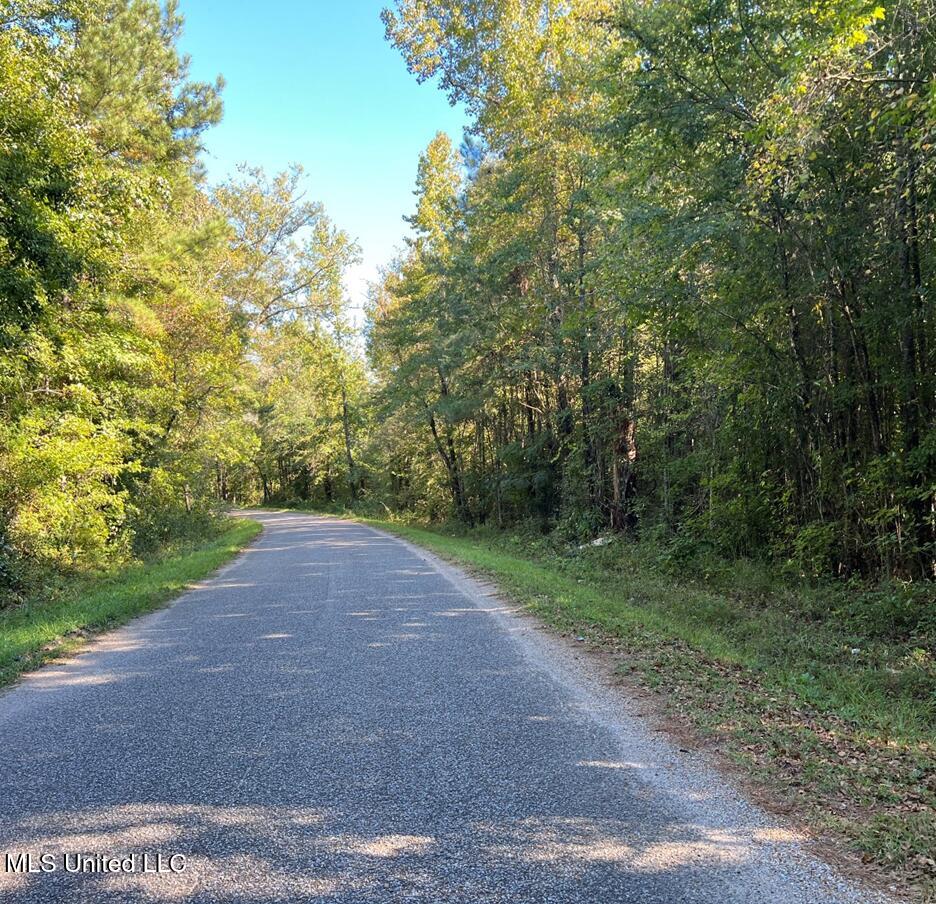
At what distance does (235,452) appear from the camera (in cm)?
2425

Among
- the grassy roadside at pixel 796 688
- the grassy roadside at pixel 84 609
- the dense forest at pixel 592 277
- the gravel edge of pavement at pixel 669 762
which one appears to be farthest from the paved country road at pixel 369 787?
the dense forest at pixel 592 277

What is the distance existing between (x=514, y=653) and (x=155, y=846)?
12.7 ft

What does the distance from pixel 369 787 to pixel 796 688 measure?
12.6 feet

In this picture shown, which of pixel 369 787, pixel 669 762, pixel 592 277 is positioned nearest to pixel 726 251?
pixel 592 277

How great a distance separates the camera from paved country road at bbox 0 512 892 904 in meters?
2.71

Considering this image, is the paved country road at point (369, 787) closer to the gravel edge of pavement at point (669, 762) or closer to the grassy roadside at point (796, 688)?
the gravel edge of pavement at point (669, 762)

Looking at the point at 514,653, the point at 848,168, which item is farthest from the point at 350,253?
the point at 514,653

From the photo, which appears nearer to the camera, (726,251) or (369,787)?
(369,787)

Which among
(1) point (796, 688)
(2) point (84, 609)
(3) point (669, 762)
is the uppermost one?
(2) point (84, 609)

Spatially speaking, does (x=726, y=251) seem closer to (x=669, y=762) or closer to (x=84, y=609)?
(x=669, y=762)

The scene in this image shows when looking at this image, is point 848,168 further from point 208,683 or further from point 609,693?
point 208,683

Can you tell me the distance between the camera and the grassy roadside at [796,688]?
3.20m

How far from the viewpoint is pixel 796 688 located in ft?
17.7

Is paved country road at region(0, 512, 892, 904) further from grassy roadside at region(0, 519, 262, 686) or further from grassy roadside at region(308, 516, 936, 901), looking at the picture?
grassy roadside at region(0, 519, 262, 686)
